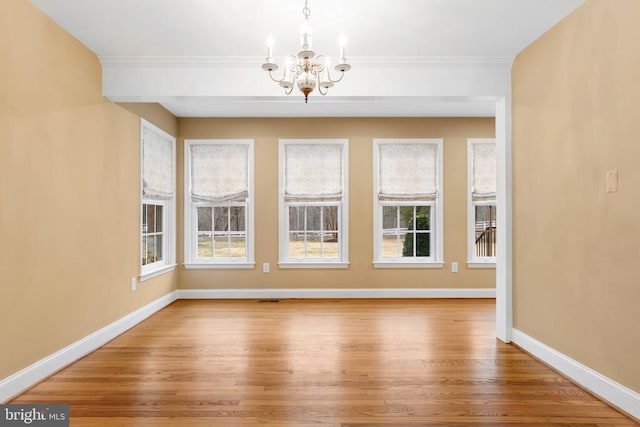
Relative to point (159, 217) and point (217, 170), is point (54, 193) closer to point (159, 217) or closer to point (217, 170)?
point (159, 217)

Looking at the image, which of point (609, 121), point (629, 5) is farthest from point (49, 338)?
point (629, 5)

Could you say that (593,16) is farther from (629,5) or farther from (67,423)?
(67,423)

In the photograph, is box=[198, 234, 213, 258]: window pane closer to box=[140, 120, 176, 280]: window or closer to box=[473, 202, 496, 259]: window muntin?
box=[140, 120, 176, 280]: window

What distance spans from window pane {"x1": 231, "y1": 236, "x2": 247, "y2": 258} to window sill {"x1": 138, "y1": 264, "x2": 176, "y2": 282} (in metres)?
0.83

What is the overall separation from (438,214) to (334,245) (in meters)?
1.56

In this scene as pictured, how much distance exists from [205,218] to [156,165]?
108 cm

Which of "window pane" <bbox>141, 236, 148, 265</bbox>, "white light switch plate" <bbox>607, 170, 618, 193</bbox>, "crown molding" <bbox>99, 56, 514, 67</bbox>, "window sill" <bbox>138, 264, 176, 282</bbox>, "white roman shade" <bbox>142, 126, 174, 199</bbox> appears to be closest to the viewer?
"white light switch plate" <bbox>607, 170, 618, 193</bbox>

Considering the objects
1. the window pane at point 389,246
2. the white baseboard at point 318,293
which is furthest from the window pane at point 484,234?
the window pane at point 389,246

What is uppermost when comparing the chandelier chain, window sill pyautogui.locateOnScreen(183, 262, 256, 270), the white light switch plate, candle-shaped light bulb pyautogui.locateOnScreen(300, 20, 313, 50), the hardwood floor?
the chandelier chain

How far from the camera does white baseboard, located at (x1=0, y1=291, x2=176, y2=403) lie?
7.82 ft

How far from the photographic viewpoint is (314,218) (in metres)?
5.39

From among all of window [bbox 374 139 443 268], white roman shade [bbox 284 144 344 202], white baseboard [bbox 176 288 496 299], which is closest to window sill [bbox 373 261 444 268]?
window [bbox 374 139 443 268]

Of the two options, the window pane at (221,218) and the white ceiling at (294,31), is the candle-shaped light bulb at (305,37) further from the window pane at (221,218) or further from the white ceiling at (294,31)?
the window pane at (221,218)

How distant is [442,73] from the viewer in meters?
3.46
